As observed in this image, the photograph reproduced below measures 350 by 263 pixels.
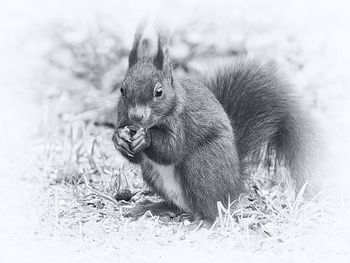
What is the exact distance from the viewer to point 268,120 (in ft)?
11.9

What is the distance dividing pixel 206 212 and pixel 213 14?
2.07 meters

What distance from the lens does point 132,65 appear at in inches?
130

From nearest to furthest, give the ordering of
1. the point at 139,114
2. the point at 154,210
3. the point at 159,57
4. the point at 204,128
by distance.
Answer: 1. the point at 139,114
2. the point at 159,57
3. the point at 204,128
4. the point at 154,210

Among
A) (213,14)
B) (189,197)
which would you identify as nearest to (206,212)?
(189,197)

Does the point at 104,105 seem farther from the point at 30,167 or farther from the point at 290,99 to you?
the point at 290,99

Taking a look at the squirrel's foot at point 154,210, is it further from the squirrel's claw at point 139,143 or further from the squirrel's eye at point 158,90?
the squirrel's eye at point 158,90

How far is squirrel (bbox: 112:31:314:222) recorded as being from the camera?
10.7 feet

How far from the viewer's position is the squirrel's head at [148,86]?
10.4ft

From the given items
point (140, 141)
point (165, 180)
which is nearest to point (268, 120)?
point (165, 180)

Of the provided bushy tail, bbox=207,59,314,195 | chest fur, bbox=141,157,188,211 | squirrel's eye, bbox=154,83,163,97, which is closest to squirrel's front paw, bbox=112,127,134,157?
chest fur, bbox=141,157,188,211

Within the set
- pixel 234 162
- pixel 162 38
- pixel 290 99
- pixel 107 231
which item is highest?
pixel 162 38

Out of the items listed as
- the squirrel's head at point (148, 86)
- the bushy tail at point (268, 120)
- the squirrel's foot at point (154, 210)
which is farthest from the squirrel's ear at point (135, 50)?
the squirrel's foot at point (154, 210)

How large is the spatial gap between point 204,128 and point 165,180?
311 millimetres

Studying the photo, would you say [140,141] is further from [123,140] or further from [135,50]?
[135,50]
